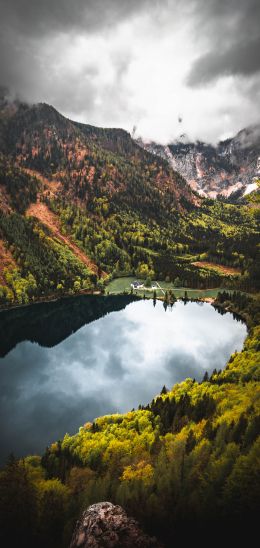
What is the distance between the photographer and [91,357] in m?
123

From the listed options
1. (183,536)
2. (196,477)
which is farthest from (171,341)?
(183,536)

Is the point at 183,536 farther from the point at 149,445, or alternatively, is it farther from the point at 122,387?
A: the point at 122,387

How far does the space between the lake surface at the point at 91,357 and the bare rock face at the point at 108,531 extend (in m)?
49.1

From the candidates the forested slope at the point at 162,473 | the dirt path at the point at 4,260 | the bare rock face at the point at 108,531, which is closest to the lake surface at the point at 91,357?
the forested slope at the point at 162,473

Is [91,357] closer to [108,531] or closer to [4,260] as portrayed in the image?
[4,260]

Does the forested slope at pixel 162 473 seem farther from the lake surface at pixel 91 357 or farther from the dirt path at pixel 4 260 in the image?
the dirt path at pixel 4 260

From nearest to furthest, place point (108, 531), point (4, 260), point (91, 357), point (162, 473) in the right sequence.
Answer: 1. point (108, 531)
2. point (162, 473)
3. point (91, 357)
4. point (4, 260)

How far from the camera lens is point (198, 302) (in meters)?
194

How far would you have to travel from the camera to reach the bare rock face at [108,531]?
990 inches

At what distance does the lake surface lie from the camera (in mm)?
85500

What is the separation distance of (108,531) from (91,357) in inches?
3842

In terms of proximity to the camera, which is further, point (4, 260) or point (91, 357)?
point (4, 260)

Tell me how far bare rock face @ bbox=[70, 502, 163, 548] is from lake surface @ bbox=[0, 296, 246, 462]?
4912cm

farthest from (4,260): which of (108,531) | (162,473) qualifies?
(108,531)
